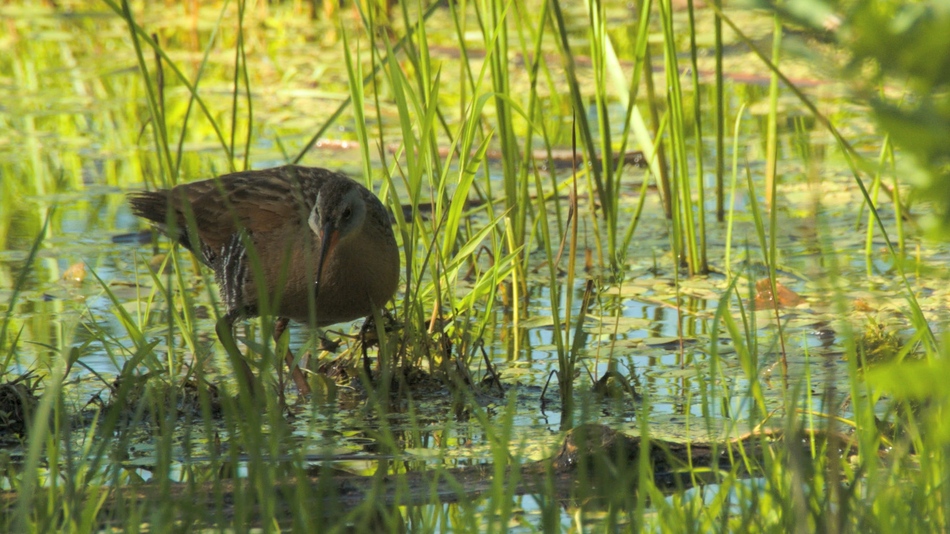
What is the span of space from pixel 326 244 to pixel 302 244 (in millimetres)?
139

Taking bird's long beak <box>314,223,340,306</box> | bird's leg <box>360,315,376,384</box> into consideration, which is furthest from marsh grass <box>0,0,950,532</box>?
bird's long beak <box>314,223,340,306</box>

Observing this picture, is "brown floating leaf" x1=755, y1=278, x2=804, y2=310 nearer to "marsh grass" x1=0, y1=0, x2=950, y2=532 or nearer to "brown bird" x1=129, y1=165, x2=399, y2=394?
"marsh grass" x1=0, y1=0, x2=950, y2=532

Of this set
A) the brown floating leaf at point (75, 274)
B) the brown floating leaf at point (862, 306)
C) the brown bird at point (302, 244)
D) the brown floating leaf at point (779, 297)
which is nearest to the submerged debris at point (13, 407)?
the brown bird at point (302, 244)

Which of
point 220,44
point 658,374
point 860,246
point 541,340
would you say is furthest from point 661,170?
point 220,44

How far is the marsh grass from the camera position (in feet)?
7.68

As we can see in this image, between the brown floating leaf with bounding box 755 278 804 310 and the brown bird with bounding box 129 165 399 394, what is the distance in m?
1.49

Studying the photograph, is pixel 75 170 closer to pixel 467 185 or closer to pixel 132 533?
pixel 467 185

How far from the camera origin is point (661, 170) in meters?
5.40

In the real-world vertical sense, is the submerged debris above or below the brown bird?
below

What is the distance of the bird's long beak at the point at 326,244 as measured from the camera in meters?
3.85

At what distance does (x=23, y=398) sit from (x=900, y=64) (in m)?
2.47

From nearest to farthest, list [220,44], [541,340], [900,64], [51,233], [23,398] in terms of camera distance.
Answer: [900,64], [23,398], [541,340], [51,233], [220,44]

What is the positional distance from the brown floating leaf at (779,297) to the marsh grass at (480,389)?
4.6 inches

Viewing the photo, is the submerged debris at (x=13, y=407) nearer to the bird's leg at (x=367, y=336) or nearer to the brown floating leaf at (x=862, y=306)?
the bird's leg at (x=367, y=336)
